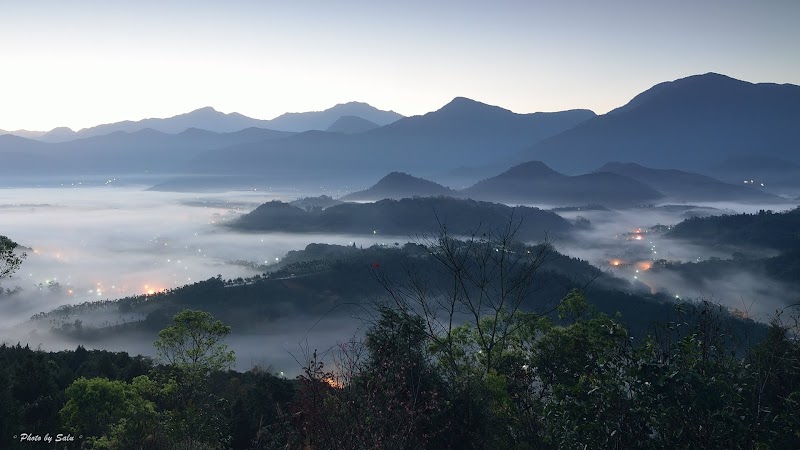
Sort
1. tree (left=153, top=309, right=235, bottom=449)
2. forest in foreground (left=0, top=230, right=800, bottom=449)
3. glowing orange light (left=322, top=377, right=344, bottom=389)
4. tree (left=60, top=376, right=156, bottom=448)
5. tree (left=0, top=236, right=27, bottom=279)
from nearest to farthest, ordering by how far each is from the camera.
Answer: forest in foreground (left=0, top=230, right=800, bottom=449) → glowing orange light (left=322, top=377, right=344, bottom=389) → tree (left=60, top=376, right=156, bottom=448) → tree (left=0, top=236, right=27, bottom=279) → tree (left=153, top=309, right=235, bottom=449)

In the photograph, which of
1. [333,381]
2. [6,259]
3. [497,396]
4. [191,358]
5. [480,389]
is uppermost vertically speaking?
[6,259]

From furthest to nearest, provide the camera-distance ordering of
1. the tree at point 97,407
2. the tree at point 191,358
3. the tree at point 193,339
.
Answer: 1. the tree at point 193,339
2. the tree at point 191,358
3. the tree at point 97,407

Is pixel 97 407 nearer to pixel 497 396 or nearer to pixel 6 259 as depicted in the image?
pixel 6 259

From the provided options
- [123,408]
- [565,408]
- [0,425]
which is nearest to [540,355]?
[565,408]

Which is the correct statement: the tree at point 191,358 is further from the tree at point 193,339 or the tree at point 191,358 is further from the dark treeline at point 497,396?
the dark treeline at point 497,396

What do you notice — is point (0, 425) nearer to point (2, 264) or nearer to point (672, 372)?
point (2, 264)

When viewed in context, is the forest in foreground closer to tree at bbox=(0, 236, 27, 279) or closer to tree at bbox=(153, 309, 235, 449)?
A: tree at bbox=(153, 309, 235, 449)

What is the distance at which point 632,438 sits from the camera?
30.6ft

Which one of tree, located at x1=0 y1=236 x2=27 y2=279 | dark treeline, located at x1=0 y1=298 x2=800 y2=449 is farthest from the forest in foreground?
tree, located at x1=0 y1=236 x2=27 y2=279

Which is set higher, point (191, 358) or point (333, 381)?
point (333, 381)

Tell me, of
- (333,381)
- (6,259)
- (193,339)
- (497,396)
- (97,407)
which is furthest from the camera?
(193,339)

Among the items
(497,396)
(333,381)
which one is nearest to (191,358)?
(497,396)

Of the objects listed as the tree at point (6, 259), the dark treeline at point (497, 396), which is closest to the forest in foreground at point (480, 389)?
the dark treeline at point (497, 396)

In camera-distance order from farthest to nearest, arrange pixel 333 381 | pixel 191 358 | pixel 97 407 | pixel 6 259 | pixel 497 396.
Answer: pixel 191 358
pixel 6 259
pixel 97 407
pixel 497 396
pixel 333 381
